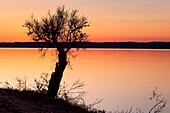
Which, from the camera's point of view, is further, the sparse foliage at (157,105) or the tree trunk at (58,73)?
the tree trunk at (58,73)

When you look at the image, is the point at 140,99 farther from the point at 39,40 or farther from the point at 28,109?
the point at 28,109

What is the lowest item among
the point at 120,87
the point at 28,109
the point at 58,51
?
the point at 28,109

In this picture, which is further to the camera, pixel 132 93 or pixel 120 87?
pixel 120 87

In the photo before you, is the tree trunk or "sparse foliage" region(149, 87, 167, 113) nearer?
"sparse foliage" region(149, 87, 167, 113)

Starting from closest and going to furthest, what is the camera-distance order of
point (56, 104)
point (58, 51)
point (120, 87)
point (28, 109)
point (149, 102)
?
1. point (28, 109)
2. point (56, 104)
3. point (58, 51)
4. point (149, 102)
5. point (120, 87)

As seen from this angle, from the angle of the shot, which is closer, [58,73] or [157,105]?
[58,73]

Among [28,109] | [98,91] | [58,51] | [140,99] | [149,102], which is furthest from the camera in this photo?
[98,91]

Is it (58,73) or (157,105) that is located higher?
(157,105)

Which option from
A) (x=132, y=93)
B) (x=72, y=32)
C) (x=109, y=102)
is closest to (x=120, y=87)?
(x=132, y=93)

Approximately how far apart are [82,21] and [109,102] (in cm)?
1244

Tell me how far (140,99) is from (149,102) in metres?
2.95

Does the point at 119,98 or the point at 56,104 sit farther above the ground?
the point at 119,98

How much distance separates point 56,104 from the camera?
13.9 metres

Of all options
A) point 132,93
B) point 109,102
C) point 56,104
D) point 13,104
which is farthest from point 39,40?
point 132,93
